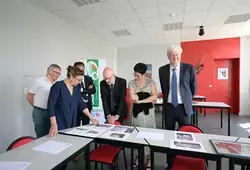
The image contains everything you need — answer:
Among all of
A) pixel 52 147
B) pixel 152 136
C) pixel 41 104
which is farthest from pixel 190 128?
pixel 41 104

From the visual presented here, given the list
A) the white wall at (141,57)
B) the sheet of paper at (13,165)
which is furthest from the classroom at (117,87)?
the white wall at (141,57)

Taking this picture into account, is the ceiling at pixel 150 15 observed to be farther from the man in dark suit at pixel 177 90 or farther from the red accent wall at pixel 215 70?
the man in dark suit at pixel 177 90

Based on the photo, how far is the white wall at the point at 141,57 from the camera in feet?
23.0

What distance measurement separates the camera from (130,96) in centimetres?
216

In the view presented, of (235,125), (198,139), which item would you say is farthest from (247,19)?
(198,139)

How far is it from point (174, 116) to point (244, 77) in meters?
5.60

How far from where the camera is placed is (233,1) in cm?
327

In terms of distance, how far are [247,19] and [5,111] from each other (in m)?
5.98

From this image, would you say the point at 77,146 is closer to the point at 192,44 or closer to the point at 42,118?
the point at 42,118

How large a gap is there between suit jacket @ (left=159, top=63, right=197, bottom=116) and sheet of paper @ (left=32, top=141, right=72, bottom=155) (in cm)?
133

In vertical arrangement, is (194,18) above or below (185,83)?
above

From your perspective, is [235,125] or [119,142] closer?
[119,142]

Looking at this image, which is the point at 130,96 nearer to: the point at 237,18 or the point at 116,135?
the point at 116,135

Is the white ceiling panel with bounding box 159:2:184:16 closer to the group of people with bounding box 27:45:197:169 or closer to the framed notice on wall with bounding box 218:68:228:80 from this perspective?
the group of people with bounding box 27:45:197:169
